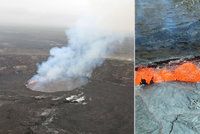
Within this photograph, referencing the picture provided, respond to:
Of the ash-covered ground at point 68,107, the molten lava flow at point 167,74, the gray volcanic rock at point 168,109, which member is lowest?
the ash-covered ground at point 68,107

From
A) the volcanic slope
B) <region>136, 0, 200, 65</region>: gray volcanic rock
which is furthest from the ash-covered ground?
<region>136, 0, 200, 65</region>: gray volcanic rock

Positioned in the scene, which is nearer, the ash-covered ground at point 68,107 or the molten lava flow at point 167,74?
the molten lava flow at point 167,74

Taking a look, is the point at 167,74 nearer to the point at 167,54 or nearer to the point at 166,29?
the point at 167,54

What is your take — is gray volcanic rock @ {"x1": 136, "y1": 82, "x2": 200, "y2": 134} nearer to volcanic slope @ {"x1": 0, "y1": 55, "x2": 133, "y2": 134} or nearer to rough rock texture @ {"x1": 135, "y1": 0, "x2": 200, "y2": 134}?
rough rock texture @ {"x1": 135, "y1": 0, "x2": 200, "y2": 134}

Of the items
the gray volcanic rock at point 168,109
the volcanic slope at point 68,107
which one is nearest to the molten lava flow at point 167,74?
the gray volcanic rock at point 168,109

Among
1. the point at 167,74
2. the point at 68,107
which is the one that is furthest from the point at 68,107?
the point at 167,74

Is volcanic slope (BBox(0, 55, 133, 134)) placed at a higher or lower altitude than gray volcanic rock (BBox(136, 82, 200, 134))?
lower

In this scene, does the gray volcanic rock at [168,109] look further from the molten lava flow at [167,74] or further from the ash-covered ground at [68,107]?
the ash-covered ground at [68,107]
